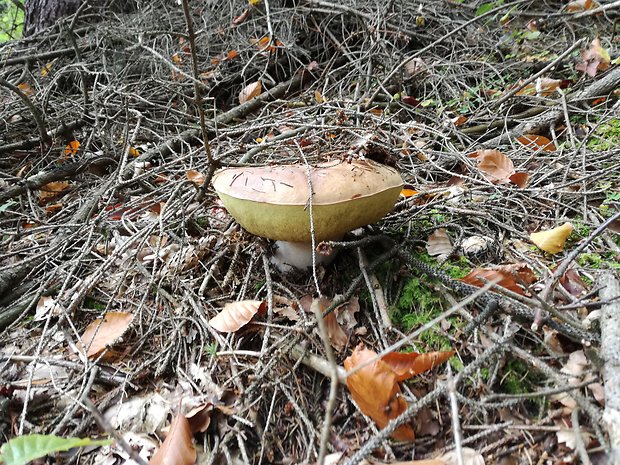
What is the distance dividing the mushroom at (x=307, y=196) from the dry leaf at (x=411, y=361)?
0.44 meters

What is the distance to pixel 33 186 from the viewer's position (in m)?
2.47

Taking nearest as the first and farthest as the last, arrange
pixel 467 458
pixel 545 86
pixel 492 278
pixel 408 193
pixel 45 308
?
pixel 467 458, pixel 492 278, pixel 45 308, pixel 408 193, pixel 545 86

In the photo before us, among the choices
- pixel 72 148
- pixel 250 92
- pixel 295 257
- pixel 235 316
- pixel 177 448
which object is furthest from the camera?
pixel 250 92

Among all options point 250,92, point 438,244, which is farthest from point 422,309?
point 250,92

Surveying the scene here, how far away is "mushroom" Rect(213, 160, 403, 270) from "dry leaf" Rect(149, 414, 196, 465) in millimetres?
638

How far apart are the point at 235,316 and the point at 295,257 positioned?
33cm

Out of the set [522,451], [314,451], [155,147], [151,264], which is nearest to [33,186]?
[155,147]

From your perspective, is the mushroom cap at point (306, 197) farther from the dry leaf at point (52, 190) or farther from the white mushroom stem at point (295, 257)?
the dry leaf at point (52, 190)

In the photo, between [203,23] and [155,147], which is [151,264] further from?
[203,23]

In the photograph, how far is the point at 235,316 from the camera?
1.45 meters

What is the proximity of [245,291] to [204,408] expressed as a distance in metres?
0.49

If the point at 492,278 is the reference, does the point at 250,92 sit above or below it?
below

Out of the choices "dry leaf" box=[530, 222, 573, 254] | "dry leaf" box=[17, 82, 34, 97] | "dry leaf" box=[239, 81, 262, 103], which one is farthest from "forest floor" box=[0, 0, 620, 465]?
"dry leaf" box=[17, 82, 34, 97]

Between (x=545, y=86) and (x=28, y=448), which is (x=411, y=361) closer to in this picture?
(x=28, y=448)
